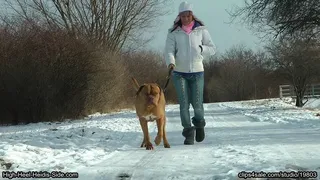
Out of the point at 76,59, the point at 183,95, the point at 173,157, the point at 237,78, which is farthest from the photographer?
the point at 237,78

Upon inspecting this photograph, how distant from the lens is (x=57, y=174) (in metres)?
4.82

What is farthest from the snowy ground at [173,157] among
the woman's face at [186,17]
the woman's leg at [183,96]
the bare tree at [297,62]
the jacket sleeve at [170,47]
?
the bare tree at [297,62]

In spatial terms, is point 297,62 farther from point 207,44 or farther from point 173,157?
point 173,157

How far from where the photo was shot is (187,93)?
304 inches

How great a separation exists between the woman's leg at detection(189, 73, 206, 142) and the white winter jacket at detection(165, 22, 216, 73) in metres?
0.20

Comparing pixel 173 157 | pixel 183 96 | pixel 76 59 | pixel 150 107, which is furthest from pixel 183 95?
pixel 76 59

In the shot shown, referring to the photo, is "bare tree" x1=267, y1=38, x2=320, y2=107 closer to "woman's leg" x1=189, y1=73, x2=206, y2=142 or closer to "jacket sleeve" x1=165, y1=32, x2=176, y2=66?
"woman's leg" x1=189, y1=73, x2=206, y2=142

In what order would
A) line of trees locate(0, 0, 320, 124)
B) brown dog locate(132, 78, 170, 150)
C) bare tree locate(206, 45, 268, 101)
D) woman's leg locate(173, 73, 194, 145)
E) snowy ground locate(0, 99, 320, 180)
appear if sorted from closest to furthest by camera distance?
snowy ground locate(0, 99, 320, 180) → brown dog locate(132, 78, 170, 150) → woman's leg locate(173, 73, 194, 145) → line of trees locate(0, 0, 320, 124) → bare tree locate(206, 45, 268, 101)

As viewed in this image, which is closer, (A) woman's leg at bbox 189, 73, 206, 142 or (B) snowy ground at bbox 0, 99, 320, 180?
(B) snowy ground at bbox 0, 99, 320, 180

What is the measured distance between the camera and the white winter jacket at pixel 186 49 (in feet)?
24.5

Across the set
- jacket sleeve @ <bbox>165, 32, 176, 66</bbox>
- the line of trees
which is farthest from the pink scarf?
the line of trees

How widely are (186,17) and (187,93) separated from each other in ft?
4.47

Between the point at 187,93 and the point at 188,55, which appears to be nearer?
the point at 188,55

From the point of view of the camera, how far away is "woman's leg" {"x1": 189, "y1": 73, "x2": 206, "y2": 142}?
7.57m
